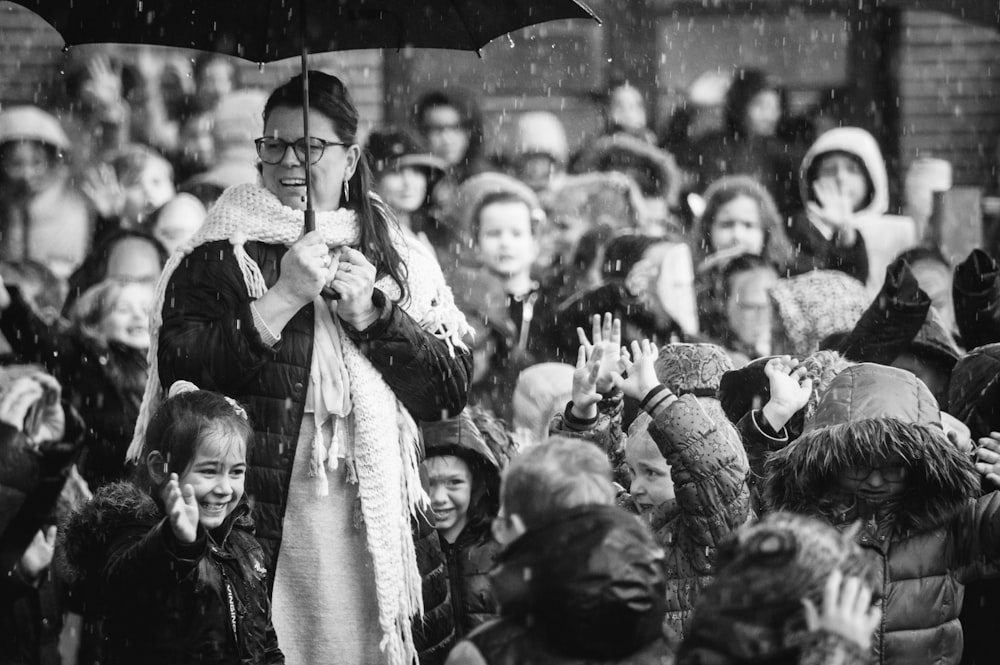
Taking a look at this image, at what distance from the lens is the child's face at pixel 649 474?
430cm

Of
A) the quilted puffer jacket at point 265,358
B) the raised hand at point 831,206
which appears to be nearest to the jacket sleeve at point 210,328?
the quilted puffer jacket at point 265,358

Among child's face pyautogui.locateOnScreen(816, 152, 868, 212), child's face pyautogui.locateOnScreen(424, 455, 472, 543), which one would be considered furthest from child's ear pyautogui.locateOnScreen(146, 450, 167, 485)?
child's face pyautogui.locateOnScreen(816, 152, 868, 212)

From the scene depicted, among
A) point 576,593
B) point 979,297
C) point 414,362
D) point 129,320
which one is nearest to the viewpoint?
point 576,593

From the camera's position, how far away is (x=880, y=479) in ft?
A: 12.2

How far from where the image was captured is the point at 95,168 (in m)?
8.09

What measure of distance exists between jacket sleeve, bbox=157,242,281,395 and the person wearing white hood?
190 inches

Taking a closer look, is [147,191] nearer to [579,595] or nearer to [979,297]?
[979,297]

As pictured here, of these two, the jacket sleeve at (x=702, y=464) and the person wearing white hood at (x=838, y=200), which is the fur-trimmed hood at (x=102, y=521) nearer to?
the jacket sleeve at (x=702, y=464)

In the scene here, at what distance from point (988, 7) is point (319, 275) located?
815cm

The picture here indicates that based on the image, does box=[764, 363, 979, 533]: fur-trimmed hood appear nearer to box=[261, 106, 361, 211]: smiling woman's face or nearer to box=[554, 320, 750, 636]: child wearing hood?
box=[554, 320, 750, 636]: child wearing hood

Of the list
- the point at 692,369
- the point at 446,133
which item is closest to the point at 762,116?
the point at 446,133

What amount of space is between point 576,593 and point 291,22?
2206mm

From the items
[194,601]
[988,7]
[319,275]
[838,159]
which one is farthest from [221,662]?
[988,7]

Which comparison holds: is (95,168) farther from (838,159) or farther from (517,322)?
(838,159)
